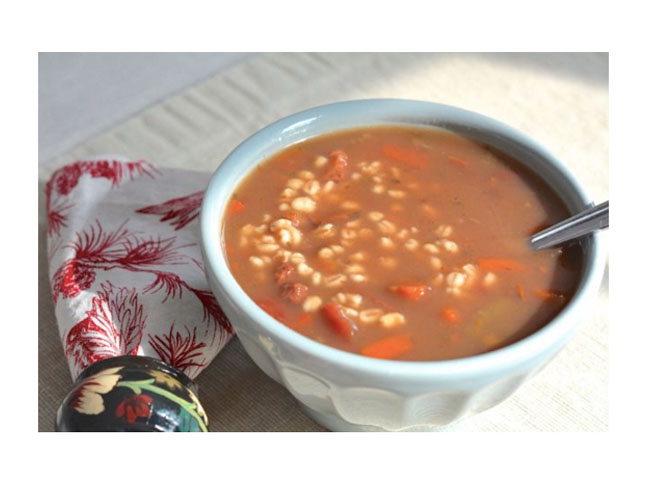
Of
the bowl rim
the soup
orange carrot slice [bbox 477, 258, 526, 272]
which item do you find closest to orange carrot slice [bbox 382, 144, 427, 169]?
the soup

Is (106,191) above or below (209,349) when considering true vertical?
above

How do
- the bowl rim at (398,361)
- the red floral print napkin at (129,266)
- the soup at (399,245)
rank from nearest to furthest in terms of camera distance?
the bowl rim at (398,361), the soup at (399,245), the red floral print napkin at (129,266)

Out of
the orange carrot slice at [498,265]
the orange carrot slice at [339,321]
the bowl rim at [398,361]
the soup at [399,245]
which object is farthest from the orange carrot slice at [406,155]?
the orange carrot slice at [339,321]

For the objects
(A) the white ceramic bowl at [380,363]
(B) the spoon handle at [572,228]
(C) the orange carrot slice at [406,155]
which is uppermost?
(C) the orange carrot slice at [406,155]

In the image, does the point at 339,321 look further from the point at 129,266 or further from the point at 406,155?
the point at 129,266

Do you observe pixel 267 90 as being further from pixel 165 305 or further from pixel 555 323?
pixel 555 323

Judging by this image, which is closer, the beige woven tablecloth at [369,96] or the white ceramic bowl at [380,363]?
the white ceramic bowl at [380,363]

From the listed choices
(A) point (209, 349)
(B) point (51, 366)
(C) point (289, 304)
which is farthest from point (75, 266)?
(C) point (289, 304)

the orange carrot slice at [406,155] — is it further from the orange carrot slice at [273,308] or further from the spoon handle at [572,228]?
the orange carrot slice at [273,308]
